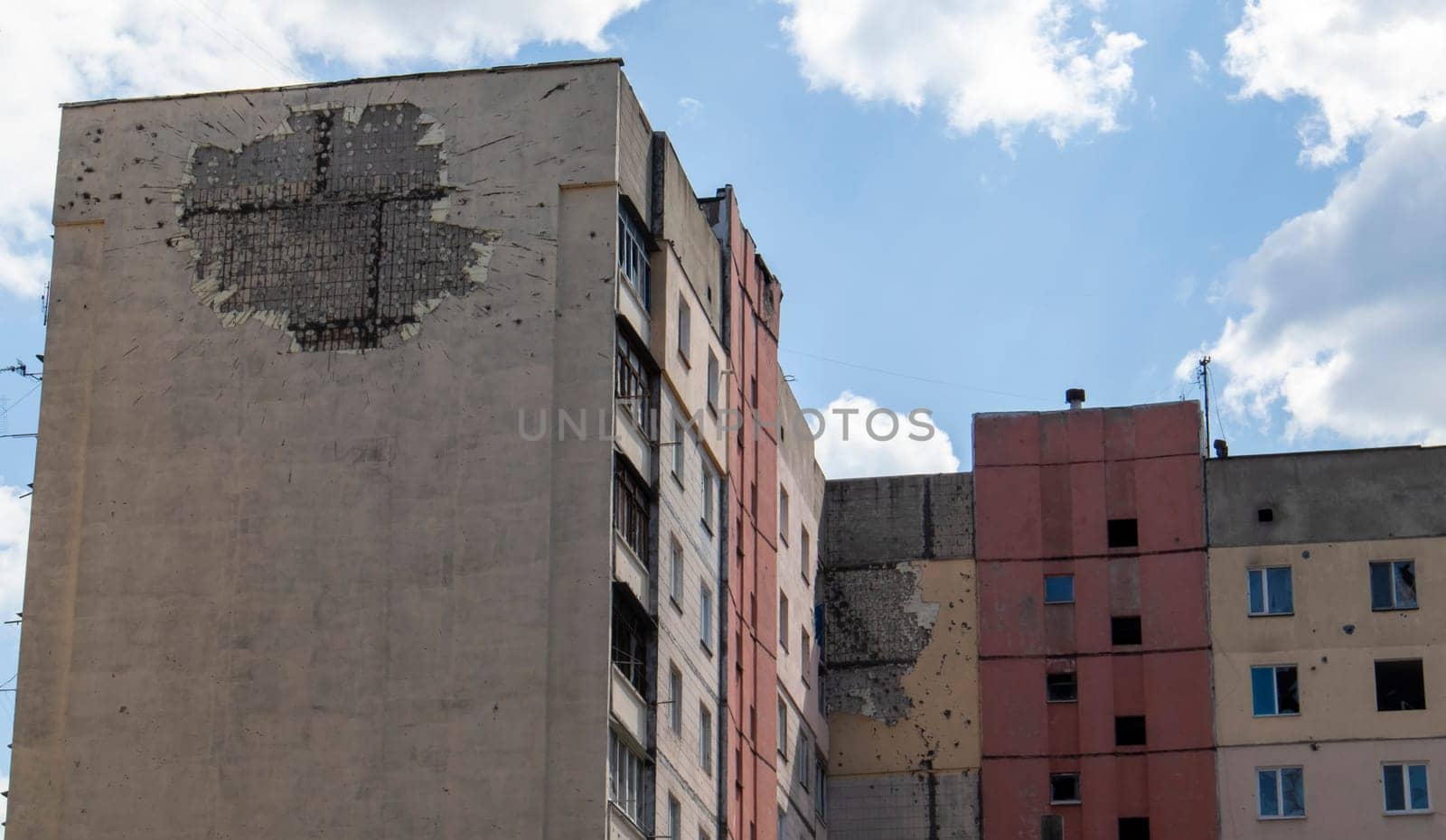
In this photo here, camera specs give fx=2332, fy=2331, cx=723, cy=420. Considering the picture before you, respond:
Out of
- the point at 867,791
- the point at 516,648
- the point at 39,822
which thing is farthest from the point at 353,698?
the point at 867,791

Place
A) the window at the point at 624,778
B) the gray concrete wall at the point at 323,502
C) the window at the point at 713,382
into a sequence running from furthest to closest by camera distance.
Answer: the window at the point at 713,382 → the window at the point at 624,778 → the gray concrete wall at the point at 323,502

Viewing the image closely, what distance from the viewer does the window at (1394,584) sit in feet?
207

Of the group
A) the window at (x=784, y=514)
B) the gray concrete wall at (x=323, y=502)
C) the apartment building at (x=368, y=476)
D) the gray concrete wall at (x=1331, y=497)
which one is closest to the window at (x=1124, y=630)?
the gray concrete wall at (x=1331, y=497)

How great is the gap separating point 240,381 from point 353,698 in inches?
289

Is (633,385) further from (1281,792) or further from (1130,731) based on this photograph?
(1281,792)

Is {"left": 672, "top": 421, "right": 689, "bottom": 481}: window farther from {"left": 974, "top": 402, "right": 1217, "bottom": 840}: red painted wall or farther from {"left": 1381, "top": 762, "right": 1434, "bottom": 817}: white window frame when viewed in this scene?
{"left": 1381, "top": 762, "right": 1434, "bottom": 817}: white window frame

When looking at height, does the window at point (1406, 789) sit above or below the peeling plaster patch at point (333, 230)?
below

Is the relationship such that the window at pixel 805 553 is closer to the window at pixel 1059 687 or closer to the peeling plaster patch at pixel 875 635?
the peeling plaster patch at pixel 875 635

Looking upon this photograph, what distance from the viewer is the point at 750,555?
190 feet

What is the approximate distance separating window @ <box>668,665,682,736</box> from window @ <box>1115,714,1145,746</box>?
724 inches

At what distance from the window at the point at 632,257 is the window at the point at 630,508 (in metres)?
4.13

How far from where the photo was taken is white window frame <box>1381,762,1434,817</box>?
61463 mm

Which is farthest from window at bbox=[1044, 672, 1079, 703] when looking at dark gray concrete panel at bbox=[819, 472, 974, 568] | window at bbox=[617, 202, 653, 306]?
window at bbox=[617, 202, 653, 306]

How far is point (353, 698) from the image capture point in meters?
45.8
